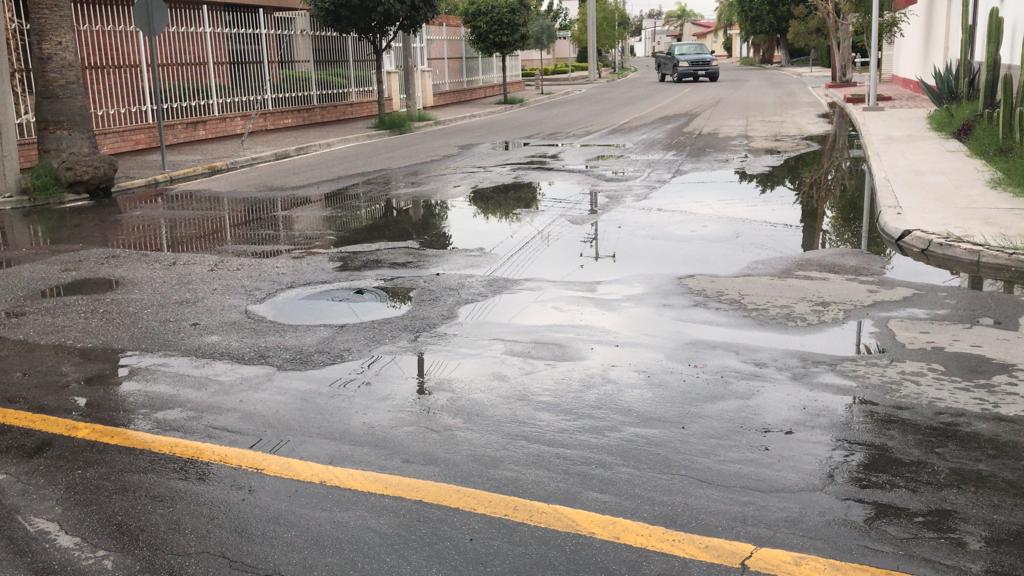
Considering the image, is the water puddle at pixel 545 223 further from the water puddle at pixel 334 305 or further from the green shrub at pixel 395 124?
the green shrub at pixel 395 124

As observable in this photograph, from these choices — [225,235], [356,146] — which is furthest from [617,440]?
[356,146]

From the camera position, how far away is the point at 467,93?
1484 inches

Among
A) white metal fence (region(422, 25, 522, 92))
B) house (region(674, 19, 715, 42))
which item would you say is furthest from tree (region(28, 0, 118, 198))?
house (region(674, 19, 715, 42))

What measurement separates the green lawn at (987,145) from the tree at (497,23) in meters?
15.4

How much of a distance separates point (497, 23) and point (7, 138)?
67.5 feet

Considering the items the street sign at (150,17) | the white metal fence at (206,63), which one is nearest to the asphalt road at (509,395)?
the street sign at (150,17)

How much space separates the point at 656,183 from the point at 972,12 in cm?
1611

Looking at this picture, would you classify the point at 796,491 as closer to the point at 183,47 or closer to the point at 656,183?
the point at 656,183

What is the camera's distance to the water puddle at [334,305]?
719 cm

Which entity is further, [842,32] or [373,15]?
[842,32]

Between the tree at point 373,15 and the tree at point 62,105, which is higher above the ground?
the tree at point 373,15

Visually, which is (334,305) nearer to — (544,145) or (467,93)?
(544,145)

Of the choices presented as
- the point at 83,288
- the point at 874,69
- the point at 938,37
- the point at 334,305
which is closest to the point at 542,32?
the point at 938,37

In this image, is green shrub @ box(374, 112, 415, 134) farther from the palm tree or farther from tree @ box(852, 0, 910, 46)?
the palm tree
